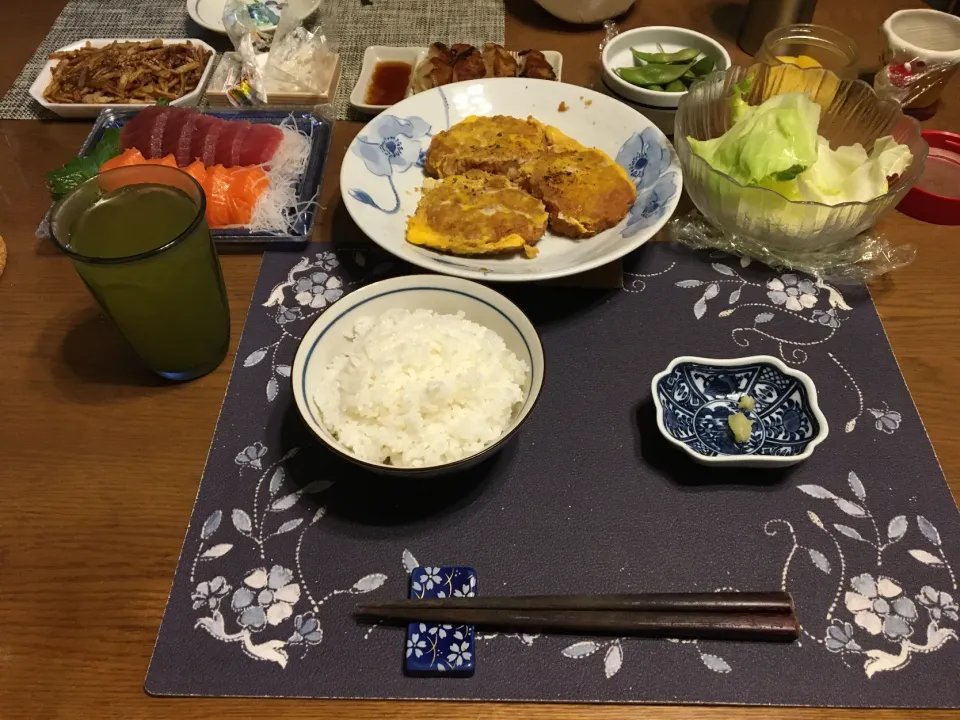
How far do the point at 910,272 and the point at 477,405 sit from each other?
1.32m

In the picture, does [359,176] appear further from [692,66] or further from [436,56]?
[692,66]

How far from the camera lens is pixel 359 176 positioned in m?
1.74

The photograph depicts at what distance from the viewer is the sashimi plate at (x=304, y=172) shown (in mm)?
1746

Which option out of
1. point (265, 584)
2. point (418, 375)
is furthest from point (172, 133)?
point (265, 584)

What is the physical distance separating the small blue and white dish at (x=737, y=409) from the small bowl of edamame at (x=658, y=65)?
40.4 inches

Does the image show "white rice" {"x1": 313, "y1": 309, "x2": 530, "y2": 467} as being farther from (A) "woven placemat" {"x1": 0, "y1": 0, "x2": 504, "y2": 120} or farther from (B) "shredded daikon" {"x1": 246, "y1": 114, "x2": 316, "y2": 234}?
(A) "woven placemat" {"x1": 0, "y1": 0, "x2": 504, "y2": 120}

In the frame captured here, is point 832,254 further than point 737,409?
Yes

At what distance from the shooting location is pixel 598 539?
4.04 ft

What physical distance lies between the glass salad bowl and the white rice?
814 mm

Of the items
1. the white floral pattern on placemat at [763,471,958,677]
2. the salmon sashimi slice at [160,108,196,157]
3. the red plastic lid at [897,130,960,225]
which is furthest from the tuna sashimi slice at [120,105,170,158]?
the red plastic lid at [897,130,960,225]

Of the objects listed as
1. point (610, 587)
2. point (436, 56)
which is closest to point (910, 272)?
point (610, 587)

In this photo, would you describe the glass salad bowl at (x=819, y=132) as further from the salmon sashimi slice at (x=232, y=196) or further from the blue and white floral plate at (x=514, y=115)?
the salmon sashimi slice at (x=232, y=196)

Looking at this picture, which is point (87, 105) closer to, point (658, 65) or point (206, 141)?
point (206, 141)

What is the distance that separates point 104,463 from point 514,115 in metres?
1.53
